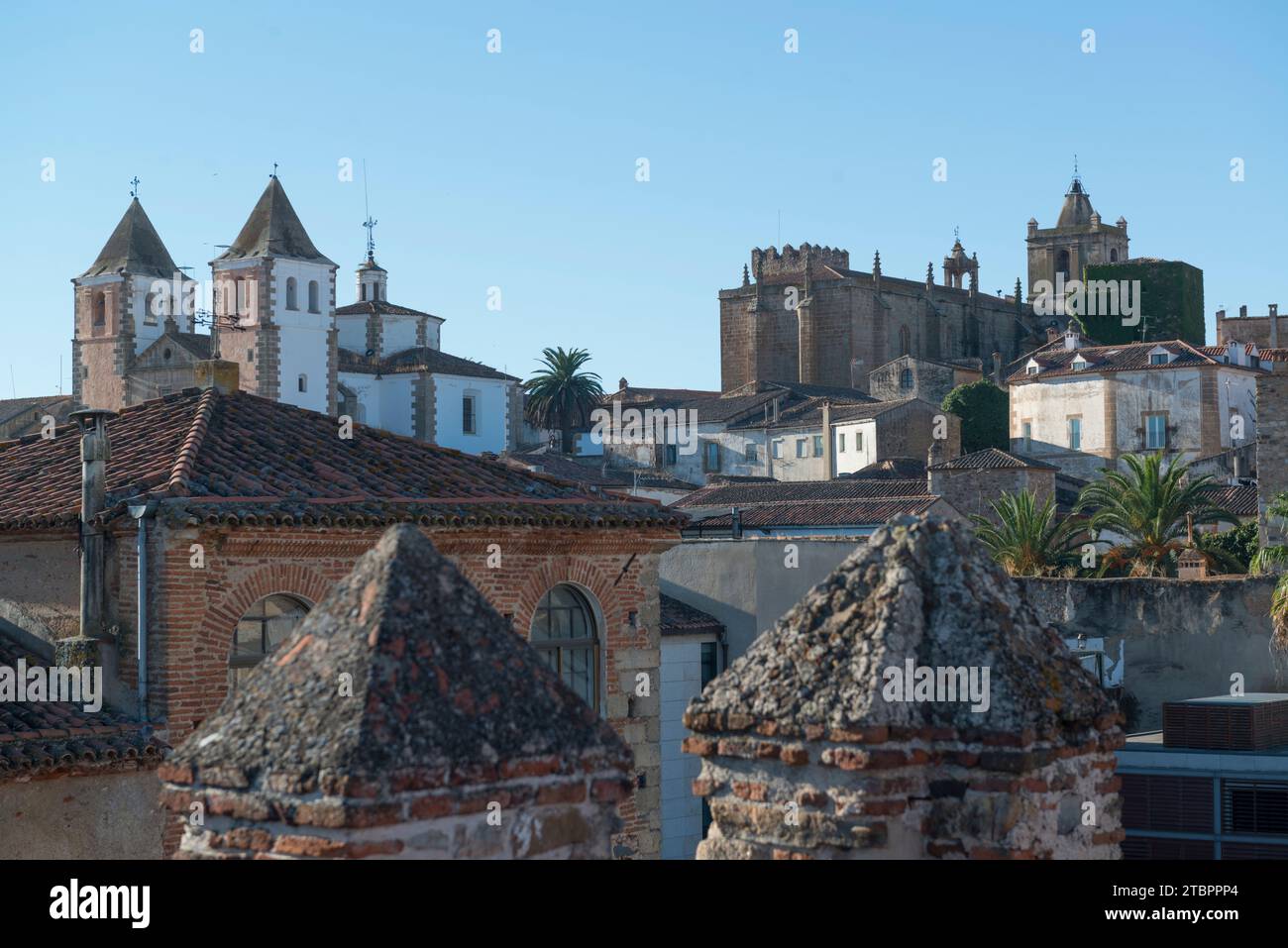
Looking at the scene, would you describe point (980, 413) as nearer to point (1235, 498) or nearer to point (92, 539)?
point (1235, 498)

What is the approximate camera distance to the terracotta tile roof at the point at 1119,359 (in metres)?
63.7

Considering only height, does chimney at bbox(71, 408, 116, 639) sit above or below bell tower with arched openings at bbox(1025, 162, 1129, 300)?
below

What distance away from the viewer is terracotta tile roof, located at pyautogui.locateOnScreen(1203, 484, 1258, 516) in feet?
156

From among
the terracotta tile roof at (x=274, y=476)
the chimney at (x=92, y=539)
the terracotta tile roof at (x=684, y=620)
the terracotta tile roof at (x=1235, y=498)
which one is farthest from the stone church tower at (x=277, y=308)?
the chimney at (x=92, y=539)

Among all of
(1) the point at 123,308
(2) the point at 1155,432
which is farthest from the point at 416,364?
(2) the point at 1155,432

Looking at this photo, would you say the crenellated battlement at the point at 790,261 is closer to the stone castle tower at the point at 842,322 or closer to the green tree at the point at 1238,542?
the stone castle tower at the point at 842,322

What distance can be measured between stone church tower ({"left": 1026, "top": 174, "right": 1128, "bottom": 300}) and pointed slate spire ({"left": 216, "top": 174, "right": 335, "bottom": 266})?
4679cm

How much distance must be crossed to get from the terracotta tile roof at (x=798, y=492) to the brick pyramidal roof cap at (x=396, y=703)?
44.9m

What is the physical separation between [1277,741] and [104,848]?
1300cm

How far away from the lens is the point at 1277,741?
62.8 feet

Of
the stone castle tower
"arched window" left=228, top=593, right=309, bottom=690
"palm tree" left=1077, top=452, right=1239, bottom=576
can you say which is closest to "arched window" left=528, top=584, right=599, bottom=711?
"arched window" left=228, top=593, right=309, bottom=690

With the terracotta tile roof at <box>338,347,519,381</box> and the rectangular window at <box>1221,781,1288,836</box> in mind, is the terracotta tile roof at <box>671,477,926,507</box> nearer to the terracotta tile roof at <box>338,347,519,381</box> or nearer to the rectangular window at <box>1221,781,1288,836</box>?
the terracotta tile roof at <box>338,347,519,381</box>
